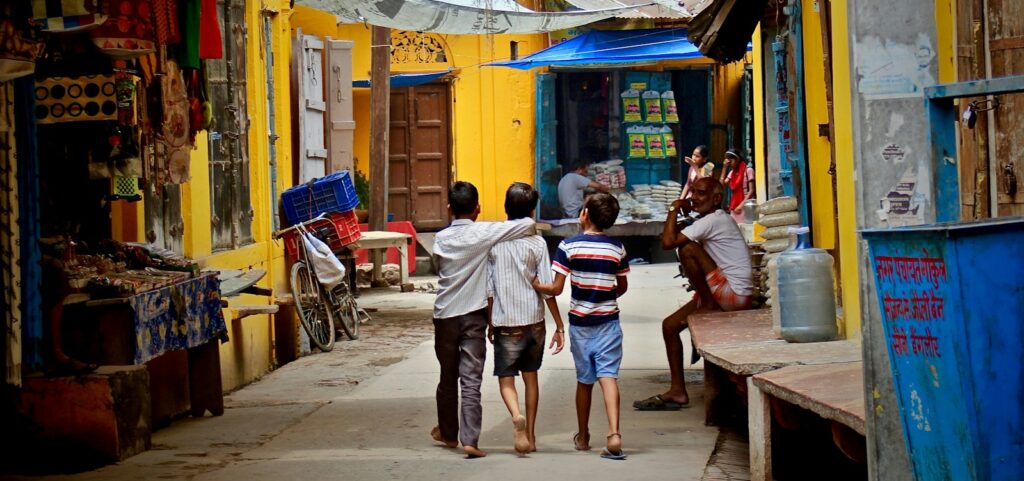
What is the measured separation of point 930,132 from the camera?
4.18 meters

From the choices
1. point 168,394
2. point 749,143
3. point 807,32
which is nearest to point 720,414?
point 807,32

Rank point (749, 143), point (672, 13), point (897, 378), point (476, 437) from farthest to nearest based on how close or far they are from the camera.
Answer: point (749, 143), point (672, 13), point (476, 437), point (897, 378)

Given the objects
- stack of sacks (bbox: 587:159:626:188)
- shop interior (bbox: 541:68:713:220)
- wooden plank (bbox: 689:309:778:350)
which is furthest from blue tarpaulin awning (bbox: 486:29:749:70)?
wooden plank (bbox: 689:309:778:350)

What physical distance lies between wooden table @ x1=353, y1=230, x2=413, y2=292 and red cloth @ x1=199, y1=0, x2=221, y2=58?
7.07 metres

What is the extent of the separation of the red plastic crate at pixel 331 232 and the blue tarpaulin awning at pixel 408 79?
730 centimetres

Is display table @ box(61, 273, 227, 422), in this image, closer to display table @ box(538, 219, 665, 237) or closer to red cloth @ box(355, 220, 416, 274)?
red cloth @ box(355, 220, 416, 274)

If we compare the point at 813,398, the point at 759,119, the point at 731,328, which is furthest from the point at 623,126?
the point at 813,398

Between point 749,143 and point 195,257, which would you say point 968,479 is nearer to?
point 195,257

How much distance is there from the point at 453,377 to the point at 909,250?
4.05 metres

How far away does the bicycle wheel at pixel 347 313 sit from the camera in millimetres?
13914

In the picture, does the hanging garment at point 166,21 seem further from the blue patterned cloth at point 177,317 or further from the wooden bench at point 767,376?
the wooden bench at point 767,376

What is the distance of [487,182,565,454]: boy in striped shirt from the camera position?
24.5 feet

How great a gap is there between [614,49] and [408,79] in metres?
3.26

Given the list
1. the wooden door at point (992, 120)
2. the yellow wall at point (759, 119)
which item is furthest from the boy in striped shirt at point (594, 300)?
the yellow wall at point (759, 119)
